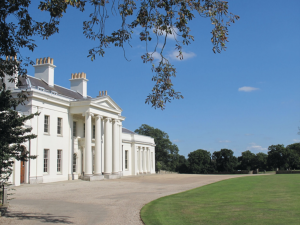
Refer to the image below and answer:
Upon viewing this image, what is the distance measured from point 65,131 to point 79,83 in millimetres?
12129

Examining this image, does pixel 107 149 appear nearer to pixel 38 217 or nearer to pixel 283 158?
pixel 38 217

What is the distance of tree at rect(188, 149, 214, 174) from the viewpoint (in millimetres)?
100431

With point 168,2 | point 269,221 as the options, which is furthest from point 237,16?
point 269,221

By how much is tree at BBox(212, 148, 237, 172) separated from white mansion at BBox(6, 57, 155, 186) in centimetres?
6476

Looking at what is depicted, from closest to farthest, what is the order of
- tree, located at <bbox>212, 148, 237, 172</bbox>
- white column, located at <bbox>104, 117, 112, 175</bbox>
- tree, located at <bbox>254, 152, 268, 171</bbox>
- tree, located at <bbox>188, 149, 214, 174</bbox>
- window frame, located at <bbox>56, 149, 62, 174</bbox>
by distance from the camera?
window frame, located at <bbox>56, 149, 62, 174</bbox> → white column, located at <bbox>104, 117, 112, 175</bbox> → tree, located at <bbox>254, 152, 268, 171</bbox> → tree, located at <bbox>188, 149, 214, 174</bbox> → tree, located at <bbox>212, 148, 237, 172</bbox>

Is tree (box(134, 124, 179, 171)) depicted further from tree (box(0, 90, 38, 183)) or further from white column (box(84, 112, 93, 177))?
tree (box(0, 90, 38, 183))

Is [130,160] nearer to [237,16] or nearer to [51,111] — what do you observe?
[51,111]

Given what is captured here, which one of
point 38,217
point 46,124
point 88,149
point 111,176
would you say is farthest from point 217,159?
point 38,217

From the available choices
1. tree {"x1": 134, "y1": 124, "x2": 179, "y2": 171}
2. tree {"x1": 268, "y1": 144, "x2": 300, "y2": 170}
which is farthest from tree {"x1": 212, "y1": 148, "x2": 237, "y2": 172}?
tree {"x1": 134, "y1": 124, "x2": 179, "y2": 171}

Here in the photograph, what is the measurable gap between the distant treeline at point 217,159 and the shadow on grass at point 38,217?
240ft

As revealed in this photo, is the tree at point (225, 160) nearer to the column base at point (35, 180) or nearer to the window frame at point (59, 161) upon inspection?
the window frame at point (59, 161)

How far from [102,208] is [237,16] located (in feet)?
33.5

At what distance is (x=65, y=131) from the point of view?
36656 millimetres

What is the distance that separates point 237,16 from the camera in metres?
8.06
